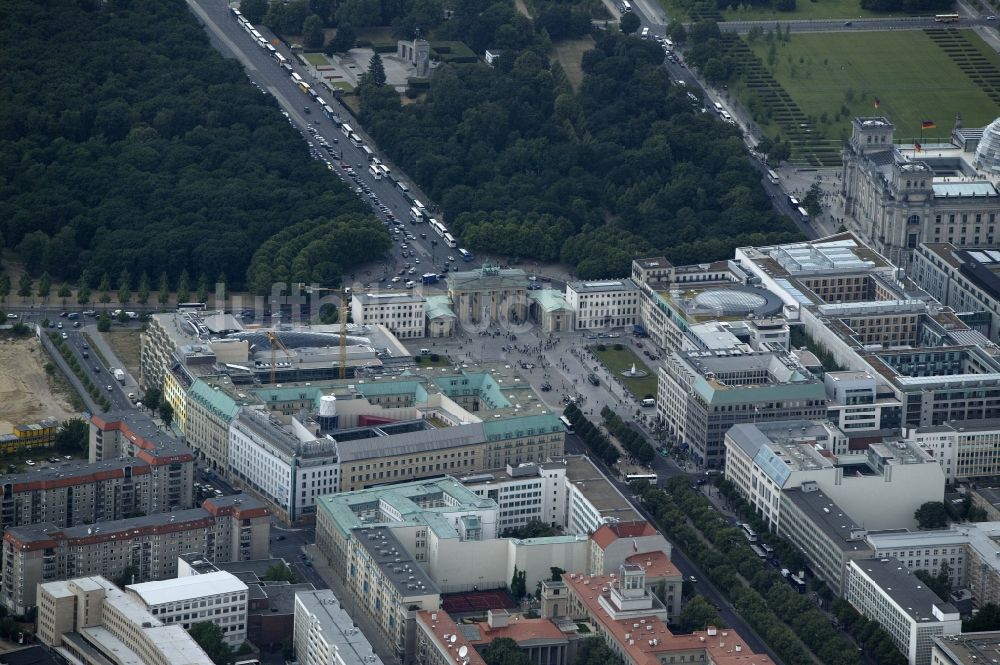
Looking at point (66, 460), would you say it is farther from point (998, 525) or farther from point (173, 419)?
point (998, 525)

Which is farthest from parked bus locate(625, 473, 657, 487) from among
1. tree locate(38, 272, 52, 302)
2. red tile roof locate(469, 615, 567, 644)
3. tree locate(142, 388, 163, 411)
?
tree locate(38, 272, 52, 302)

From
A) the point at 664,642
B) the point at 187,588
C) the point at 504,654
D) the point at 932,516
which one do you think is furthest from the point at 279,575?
the point at 932,516

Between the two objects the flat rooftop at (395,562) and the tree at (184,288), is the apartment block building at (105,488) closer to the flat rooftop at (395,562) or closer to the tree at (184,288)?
the flat rooftop at (395,562)

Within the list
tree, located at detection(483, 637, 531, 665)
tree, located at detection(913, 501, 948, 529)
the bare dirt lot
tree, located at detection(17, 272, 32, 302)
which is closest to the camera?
tree, located at detection(483, 637, 531, 665)

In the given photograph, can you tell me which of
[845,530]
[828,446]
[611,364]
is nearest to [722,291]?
[611,364]

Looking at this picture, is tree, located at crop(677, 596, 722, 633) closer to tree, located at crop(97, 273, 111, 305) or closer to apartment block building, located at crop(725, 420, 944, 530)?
apartment block building, located at crop(725, 420, 944, 530)

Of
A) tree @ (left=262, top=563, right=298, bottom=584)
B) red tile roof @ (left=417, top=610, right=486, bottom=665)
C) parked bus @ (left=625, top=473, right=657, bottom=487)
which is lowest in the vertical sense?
tree @ (left=262, top=563, right=298, bottom=584)
